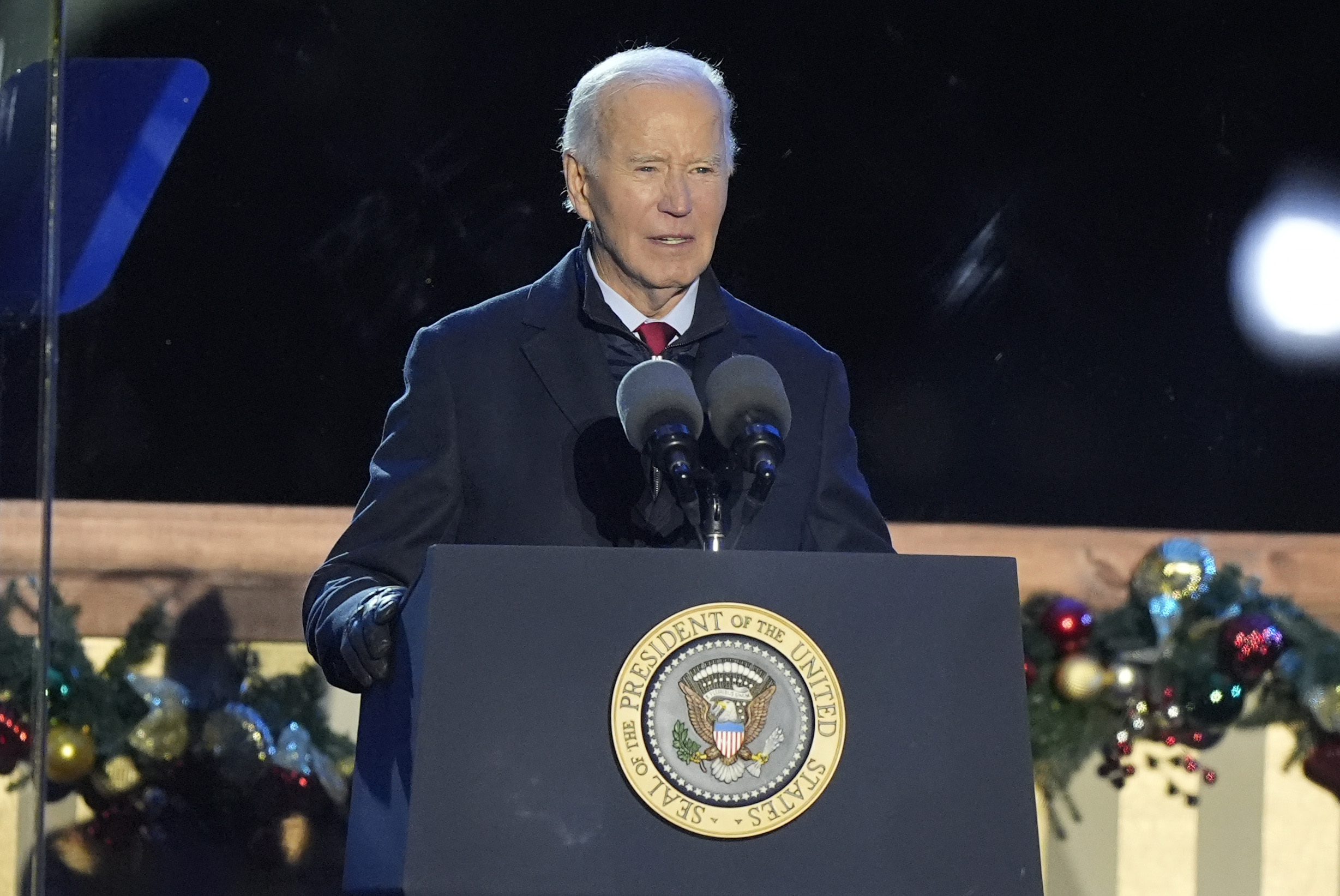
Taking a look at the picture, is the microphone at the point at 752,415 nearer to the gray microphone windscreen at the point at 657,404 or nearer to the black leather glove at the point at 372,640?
the gray microphone windscreen at the point at 657,404

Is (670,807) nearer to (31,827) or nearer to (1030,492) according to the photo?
(31,827)

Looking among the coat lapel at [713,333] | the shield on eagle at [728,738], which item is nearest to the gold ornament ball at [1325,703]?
the coat lapel at [713,333]

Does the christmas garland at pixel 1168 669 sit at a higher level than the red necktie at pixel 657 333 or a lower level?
lower

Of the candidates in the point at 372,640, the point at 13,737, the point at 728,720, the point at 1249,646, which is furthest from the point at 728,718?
the point at 1249,646

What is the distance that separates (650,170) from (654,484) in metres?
0.60

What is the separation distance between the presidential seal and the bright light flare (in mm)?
2742

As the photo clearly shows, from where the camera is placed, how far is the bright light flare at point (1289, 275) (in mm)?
3832

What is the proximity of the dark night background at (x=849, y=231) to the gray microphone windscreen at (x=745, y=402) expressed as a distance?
6.85ft

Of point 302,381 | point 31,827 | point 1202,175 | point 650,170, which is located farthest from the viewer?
point 1202,175

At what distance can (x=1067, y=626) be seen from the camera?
328cm

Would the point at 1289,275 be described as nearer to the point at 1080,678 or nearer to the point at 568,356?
the point at 1080,678

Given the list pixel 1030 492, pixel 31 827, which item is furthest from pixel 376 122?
pixel 31 827

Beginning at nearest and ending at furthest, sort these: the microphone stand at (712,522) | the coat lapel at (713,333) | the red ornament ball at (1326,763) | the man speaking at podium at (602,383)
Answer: the microphone stand at (712,522) → the man speaking at podium at (602,383) → the coat lapel at (713,333) → the red ornament ball at (1326,763)

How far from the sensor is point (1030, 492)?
3646 mm
